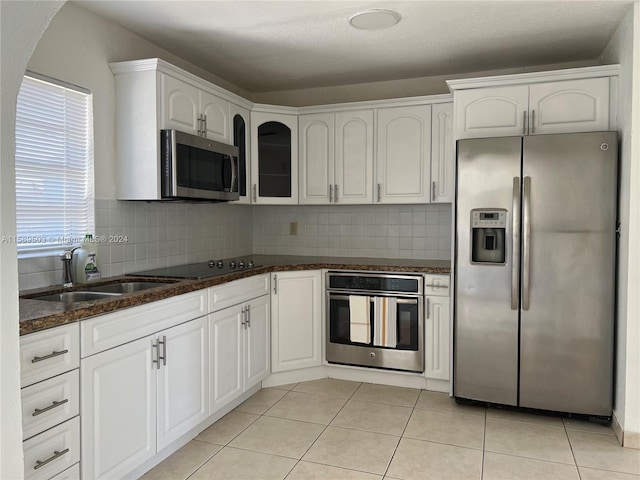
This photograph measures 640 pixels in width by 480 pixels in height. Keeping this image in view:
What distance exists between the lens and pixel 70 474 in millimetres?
1858

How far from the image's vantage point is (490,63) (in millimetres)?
3650

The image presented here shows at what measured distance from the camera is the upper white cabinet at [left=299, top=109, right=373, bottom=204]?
384 centimetres

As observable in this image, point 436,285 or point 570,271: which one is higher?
point 570,271

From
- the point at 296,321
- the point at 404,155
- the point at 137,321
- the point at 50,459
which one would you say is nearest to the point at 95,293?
the point at 137,321

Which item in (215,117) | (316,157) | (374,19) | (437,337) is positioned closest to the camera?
(374,19)

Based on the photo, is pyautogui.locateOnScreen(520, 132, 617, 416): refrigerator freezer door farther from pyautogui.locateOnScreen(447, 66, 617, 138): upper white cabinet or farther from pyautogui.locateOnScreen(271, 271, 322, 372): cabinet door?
pyautogui.locateOnScreen(271, 271, 322, 372): cabinet door

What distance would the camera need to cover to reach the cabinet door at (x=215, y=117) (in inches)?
126

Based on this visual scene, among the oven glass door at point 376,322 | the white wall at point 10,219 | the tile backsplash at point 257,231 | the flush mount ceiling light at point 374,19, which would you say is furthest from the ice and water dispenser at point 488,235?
the white wall at point 10,219

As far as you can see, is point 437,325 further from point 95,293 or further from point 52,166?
point 52,166

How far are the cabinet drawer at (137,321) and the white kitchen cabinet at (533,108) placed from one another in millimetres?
1996

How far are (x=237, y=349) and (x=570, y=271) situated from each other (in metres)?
2.07

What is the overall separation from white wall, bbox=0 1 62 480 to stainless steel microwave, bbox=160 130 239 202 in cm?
162

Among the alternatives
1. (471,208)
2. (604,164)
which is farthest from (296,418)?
(604,164)

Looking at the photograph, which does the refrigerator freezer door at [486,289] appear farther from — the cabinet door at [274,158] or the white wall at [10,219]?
the white wall at [10,219]
